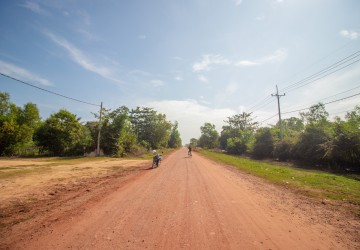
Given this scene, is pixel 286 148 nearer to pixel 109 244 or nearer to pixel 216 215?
pixel 216 215

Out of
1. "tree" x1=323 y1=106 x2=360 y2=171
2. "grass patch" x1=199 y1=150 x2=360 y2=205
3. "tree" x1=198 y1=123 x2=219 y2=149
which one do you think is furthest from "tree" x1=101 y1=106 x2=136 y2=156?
"tree" x1=198 y1=123 x2=219 y2=149

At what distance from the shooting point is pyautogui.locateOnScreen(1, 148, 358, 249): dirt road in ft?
14.9

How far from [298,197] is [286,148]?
2905 centimetres

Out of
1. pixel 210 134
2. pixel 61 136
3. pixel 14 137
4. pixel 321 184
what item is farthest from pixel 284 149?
pixel 210 134

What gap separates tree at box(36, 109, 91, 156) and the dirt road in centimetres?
3224

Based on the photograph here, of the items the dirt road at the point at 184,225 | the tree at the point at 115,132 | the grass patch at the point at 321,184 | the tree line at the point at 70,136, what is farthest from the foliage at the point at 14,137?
the grass patch at the point at 321,184

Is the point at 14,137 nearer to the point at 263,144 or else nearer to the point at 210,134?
the point at 263,144

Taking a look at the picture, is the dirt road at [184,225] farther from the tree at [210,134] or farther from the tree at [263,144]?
the tree at [210,134]

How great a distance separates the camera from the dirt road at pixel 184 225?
454cm

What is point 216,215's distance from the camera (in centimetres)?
637

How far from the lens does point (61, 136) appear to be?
36.0m

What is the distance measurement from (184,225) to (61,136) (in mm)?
36607

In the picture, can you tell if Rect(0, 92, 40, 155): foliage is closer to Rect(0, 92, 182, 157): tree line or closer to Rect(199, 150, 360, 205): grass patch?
Rect(0, 92, 182, 157): tree line

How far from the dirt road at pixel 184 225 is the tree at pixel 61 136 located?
1269 inches
